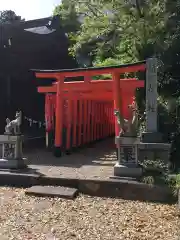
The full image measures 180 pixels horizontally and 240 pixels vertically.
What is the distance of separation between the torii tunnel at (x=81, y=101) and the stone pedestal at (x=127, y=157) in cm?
199

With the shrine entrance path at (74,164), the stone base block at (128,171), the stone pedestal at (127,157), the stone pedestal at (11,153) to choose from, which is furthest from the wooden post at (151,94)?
the stone pedestal at (11,153)

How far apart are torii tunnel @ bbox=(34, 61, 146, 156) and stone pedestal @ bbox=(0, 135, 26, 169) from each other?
7.99ft

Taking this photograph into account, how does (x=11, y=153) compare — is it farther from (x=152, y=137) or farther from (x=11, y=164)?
(x=152, y=137)

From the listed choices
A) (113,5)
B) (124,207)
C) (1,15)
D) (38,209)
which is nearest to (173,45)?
(113,5)

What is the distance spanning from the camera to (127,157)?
21.2 feet

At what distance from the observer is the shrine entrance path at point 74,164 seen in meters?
6.86

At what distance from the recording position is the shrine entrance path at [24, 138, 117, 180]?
6.86 m

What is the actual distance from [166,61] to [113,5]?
2.75m

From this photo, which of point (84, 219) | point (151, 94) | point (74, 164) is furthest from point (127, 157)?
point (74, 164)

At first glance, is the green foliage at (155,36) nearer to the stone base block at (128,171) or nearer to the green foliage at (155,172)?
the green foliage at (155,172)

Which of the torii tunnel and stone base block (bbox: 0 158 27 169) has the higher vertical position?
the torii tunnel

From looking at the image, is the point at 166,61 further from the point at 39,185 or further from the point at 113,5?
the point at 39,185

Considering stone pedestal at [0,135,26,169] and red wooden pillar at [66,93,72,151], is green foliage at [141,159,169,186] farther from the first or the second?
red wooden pillar at [66,93,72,151]

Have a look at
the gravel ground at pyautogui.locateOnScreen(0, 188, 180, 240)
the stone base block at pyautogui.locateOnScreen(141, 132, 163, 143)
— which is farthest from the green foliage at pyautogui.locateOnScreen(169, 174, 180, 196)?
the stone base block at pyautogui.locateOnScreen(141, 132, 163, 143)
